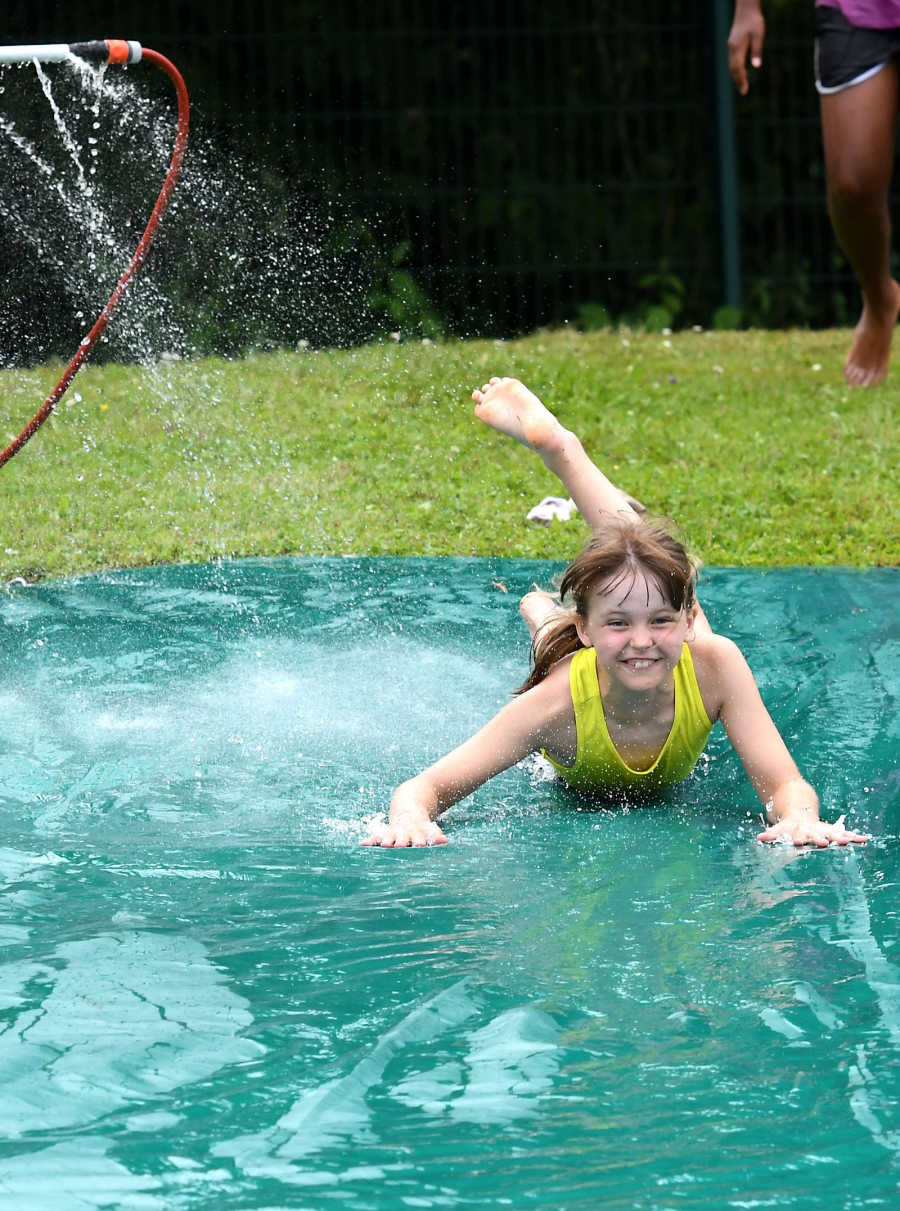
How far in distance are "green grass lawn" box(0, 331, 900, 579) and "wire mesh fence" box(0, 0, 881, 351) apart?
4.06ft

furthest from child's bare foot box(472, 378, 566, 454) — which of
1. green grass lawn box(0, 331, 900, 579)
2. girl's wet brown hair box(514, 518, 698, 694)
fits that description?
green grass lawn box(0, 331, 900, 579)

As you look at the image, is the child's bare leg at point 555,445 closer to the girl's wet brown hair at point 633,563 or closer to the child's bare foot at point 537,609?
the child's bare foot at point 537,609

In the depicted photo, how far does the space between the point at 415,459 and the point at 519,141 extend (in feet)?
11.1

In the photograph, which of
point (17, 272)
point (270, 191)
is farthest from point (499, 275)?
point (17, 272)

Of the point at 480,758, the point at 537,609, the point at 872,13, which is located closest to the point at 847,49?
the point at 872,13

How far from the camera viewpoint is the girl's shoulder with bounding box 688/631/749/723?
10.5ft

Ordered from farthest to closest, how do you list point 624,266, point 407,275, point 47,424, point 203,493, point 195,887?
point 624,266 < point 407,275 < point 47,424 < point 203,493 < point 195,887

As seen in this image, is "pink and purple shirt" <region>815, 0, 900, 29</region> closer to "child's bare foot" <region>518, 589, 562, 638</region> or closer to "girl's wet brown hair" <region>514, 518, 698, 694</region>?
"child's bare foot" <region>518, 589, 562, 638</region>

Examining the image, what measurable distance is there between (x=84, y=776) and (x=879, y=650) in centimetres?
196

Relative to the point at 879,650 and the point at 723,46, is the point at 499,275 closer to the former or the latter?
the point at 723,46

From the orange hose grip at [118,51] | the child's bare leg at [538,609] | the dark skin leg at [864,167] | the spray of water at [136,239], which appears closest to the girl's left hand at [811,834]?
the child's bare leg at [538,609]

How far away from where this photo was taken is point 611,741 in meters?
3.20

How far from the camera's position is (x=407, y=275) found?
8.38 meters

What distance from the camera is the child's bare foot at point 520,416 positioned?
3.93 m
